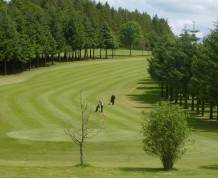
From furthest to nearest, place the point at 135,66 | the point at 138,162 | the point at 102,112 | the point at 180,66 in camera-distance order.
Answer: the point at 135,66 < the point at 180,66 < the point at 102,112 < the point at 138,162

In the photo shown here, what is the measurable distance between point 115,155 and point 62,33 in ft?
386

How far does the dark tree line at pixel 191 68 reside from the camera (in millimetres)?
66875

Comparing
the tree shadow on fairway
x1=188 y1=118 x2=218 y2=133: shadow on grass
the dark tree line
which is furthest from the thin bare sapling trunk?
the tree shadow on fairway

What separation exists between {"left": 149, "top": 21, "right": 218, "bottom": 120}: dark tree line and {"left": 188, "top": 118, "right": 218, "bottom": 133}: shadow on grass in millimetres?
2181

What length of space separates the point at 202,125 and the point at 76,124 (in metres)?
14.8

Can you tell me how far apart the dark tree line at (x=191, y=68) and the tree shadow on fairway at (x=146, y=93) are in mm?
2239

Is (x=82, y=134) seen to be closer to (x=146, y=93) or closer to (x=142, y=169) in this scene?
(x=142, y=169)

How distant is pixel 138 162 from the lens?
42.6m

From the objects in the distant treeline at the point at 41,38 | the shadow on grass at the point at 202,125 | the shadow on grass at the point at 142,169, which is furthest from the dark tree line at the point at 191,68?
the shadow on grass at the point at 142,169

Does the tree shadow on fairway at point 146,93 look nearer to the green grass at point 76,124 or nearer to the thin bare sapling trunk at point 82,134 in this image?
the green grass at point 76,124

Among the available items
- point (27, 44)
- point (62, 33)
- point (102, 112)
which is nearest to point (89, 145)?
point (102, 112)

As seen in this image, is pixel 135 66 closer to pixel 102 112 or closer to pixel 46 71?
pixel 46 71

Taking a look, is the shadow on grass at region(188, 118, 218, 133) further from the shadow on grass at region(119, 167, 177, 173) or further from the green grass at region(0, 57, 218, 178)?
the shadow on grass at region(119, 167, 177, 173)

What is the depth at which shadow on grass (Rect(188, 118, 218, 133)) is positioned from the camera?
203ft
